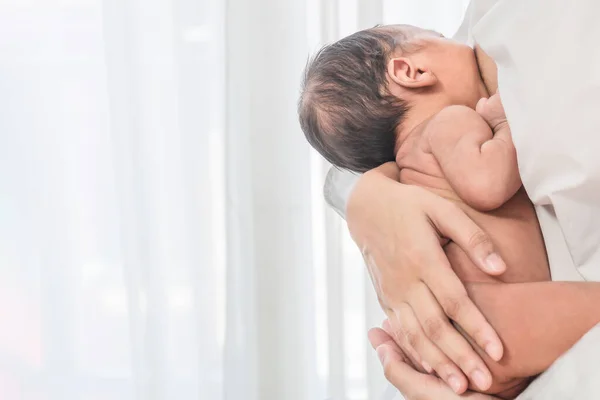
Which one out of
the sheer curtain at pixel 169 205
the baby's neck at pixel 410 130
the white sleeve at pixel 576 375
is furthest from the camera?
the sheer curtain at pixel 169 205

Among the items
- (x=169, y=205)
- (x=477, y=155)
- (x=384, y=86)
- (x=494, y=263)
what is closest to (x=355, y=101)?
(x=384, y=86)

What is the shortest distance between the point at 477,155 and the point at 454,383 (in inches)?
11.3

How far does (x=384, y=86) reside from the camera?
119 cm

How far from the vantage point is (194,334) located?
198 cm

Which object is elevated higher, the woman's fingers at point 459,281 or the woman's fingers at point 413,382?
the woman's fingers at point 459,281

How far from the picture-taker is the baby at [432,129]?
0.96 metres

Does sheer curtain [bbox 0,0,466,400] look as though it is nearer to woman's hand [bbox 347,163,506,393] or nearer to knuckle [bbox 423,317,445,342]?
woman's hand [bbox 347,163,506,393]

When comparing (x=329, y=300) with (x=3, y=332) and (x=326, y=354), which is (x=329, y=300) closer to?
(x=326, y=354)

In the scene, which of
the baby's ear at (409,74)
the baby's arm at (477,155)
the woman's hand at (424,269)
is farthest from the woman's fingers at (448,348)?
the baby's ear at (409,74)

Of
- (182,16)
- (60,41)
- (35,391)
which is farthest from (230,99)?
(35,391)

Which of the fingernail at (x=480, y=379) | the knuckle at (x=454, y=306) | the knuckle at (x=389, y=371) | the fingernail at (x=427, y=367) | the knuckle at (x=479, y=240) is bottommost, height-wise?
the knuckle at (x=389, y=371)

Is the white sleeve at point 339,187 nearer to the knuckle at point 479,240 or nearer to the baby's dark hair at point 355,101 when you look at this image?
the baby's dark hair at point 355,101

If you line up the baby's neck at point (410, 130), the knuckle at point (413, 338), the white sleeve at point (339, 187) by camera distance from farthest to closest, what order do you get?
the white sleeve at point (339, 187), the baby's neck at point (410, 130), the knuckle at point (413, 338)

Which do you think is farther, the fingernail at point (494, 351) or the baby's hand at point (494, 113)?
the baby's hand at point (494, 113)
